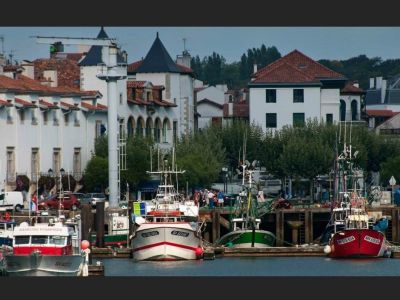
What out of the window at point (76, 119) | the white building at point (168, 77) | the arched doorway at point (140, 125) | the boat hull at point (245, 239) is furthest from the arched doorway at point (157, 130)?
the boat hull at point (245, 239)

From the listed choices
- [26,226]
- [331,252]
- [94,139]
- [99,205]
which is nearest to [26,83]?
[94,139]

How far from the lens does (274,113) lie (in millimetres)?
166250

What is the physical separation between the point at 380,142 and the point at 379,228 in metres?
42.3

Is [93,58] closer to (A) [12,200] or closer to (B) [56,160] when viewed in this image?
(B) [56,160]

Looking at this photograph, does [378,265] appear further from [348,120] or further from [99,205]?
[348,120]

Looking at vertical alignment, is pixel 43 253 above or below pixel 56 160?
below

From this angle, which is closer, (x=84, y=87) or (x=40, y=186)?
(x=40, y=186)

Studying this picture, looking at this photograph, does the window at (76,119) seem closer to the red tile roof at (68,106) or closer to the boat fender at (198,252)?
the red tile roof at (68,106)

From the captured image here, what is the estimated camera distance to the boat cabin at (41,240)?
300 feet

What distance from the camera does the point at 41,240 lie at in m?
92.1

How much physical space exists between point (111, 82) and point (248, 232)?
18.5m

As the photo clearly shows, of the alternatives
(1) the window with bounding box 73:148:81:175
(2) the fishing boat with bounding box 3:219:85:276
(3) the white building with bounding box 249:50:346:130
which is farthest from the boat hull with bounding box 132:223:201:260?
(3) the white building with bounding box 249:50:346:130

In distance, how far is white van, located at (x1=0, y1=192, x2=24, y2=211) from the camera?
391 feet

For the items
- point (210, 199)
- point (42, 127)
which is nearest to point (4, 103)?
point (42, 127)
